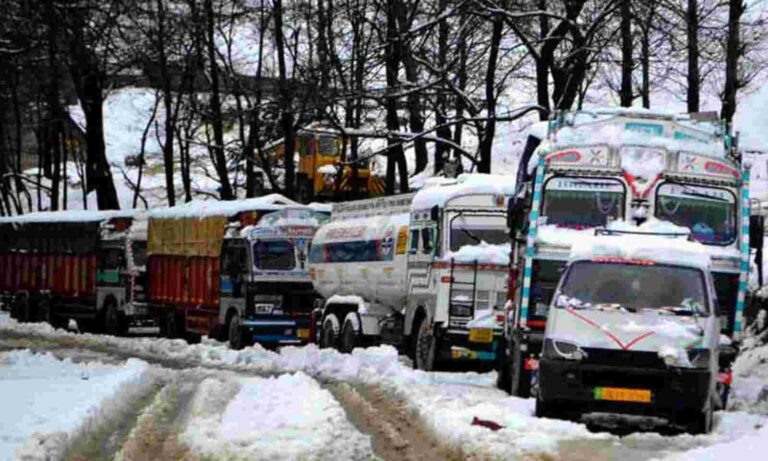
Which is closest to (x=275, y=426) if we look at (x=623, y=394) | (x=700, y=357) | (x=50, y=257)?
(x=623, y=394)

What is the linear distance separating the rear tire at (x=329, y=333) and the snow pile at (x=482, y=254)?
5.71 m

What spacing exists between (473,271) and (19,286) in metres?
26.0

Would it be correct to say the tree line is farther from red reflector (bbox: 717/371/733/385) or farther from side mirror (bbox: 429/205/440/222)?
red reflector (bbox: 717/371/733/385)

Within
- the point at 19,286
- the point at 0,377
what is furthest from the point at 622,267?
the point at 19,286

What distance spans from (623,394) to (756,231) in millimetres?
4759

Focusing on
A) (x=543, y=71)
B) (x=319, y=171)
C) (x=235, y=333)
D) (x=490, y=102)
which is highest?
(x=543, y=71)

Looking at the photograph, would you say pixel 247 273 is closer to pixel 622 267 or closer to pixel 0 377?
pixel 0 377

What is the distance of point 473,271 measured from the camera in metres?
22.9

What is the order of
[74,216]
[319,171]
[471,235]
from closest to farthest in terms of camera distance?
[471,235] → [74,216] → [319,171]

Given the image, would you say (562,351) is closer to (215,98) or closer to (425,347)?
(425,347)

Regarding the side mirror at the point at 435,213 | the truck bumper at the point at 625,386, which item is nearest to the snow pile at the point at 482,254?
the side mirror at the point at 435,213

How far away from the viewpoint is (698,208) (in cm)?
1889

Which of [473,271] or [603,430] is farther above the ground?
[473,271]

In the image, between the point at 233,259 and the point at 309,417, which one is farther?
the point at 233,259
